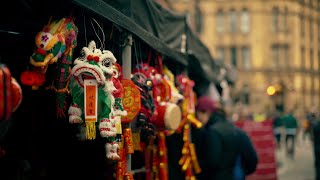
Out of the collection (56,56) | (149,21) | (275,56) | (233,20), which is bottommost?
(56,56)

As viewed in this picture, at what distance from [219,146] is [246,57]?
5317cm

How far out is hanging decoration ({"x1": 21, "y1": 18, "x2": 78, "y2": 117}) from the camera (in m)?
4.38

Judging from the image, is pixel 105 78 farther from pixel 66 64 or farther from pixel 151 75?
pixel 151 75

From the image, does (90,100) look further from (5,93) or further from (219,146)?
(219,146)

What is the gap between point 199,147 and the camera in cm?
812

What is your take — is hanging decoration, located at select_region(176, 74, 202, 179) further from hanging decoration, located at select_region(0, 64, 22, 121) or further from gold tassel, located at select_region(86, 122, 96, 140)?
hanging decoration, located at select_region(0, 64, 22, 121)

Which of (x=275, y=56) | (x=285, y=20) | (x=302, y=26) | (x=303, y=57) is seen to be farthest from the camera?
(x=302, y=26)

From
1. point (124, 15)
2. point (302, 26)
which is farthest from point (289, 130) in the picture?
point (302, 26)

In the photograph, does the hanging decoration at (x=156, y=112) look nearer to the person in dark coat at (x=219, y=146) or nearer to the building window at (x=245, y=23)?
the person in dark coat at (x=219, y=146)

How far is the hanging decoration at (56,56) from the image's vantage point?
4375 millimetres

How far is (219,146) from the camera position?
297 inches

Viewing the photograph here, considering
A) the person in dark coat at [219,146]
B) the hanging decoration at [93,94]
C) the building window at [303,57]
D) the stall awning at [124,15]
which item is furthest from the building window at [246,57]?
the hanging decoration at [93,94]

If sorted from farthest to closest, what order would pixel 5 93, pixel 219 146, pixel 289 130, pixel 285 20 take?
pixel 285 20, pixel 289 130, pixel 219 146, pixel 5 93

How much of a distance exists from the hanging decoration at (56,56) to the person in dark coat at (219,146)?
10.1 ft
